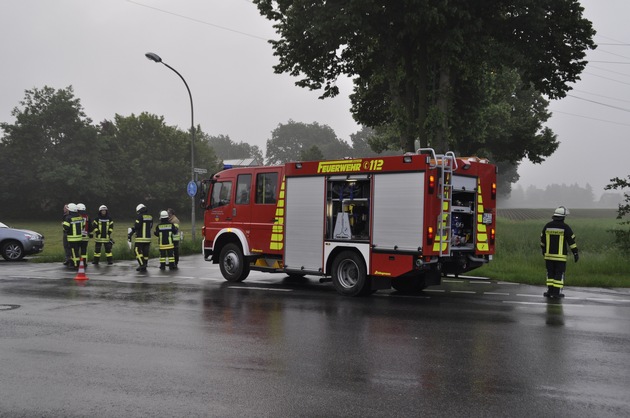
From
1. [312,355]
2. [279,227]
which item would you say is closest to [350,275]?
[279,227]

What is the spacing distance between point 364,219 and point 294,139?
126 m

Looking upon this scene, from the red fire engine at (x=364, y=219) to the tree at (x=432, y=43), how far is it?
767 cm

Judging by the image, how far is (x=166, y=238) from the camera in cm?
1675

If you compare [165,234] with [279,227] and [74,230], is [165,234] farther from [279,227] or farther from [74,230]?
[279,227]

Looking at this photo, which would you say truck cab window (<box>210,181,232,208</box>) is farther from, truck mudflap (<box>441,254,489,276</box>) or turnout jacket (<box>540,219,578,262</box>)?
turnout jacket (<box>540,219,578,262</box>)

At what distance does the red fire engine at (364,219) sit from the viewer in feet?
→ 33.4

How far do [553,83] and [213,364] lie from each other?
18.7 meters

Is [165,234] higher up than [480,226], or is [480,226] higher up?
[480,226]

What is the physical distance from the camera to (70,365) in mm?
6023

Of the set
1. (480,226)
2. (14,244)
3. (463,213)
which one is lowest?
Result: (14,244)

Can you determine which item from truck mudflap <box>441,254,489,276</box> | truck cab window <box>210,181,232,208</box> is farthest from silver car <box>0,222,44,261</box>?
truck mudflap <box>441,254,489,276</box>

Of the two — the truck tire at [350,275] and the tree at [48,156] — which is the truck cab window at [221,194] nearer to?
the truck tire at [350,275]

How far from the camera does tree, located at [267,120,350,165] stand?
132250 millimetres

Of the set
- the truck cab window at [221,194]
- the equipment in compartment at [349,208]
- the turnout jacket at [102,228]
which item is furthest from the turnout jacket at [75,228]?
the equipment in compartment at [349,208]
